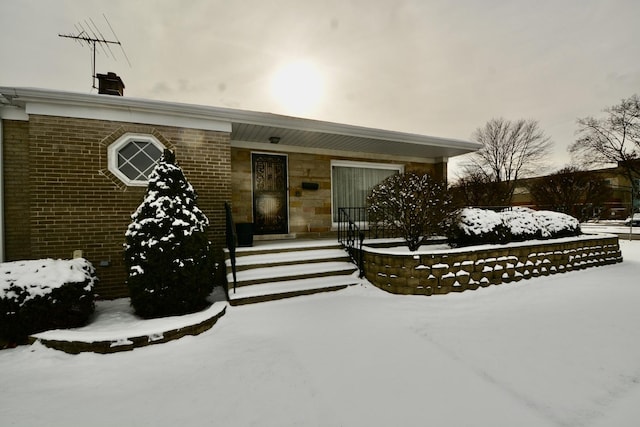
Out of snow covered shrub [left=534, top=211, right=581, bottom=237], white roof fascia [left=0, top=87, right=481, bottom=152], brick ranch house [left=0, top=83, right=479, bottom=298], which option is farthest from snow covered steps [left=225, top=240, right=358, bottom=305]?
snow covered shrub [left=534, top=211, right=581, bottom=237]

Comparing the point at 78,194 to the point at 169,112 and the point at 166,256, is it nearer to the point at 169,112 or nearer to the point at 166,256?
the point at 169,112

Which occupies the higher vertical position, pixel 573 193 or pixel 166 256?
pixel 573 193

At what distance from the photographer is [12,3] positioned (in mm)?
4898

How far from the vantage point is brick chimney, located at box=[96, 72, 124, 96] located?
5.57 m

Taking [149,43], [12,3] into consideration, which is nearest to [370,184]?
[149,43]

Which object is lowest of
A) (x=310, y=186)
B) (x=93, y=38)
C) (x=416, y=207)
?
(x=416, y=207)

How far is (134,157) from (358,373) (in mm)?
5330

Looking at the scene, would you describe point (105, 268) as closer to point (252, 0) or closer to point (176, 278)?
→ point (176, 278)

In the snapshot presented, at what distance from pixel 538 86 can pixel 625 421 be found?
10.3 metres

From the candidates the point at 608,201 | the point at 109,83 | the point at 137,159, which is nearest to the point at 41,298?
the point at 137,159

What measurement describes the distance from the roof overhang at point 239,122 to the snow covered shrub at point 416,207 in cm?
185

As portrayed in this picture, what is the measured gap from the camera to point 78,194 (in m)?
4.53

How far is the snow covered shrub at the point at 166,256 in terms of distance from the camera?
11.4ft


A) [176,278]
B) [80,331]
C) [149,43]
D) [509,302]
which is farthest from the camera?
[149,43]
